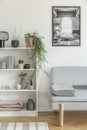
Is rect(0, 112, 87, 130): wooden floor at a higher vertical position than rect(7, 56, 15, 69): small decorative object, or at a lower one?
lower

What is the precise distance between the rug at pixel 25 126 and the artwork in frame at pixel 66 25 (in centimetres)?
137

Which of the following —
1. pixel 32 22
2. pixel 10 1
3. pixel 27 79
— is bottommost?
pixel 27 79

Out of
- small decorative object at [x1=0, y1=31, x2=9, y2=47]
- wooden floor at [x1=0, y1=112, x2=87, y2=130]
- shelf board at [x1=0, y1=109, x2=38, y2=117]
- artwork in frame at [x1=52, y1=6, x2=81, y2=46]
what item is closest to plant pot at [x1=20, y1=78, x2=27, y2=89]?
shelf board at [x1=0, y1=109, x2=38, y2=117]

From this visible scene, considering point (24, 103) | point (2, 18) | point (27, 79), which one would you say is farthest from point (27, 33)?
point (24, 103)

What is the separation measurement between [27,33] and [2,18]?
468 millimetres

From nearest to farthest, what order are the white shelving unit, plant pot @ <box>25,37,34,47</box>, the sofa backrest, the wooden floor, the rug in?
the rug, the wooden floor, plant pot @ <box>25,37,34,47</box>, the sofa backrest, the white shelving unit

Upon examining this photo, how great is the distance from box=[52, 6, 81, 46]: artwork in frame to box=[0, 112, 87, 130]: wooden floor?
3.73 feet

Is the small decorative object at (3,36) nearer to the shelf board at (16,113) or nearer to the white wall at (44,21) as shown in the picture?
the white wall at (44,21)

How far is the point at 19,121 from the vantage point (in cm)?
404

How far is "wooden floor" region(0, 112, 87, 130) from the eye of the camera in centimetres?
379

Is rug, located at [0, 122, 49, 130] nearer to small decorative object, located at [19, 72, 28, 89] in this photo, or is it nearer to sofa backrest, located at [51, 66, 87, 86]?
small decorative object, located at [19, 72, 28, 89]

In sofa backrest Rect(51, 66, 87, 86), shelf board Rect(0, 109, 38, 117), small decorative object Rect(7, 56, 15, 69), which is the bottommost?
shelf board Rect(0, 109, 38, 117)

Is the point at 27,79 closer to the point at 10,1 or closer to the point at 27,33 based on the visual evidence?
the point at 27,33

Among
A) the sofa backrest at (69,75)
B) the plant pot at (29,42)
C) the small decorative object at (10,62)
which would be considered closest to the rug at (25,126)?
the sofa backrest at (69,75)
